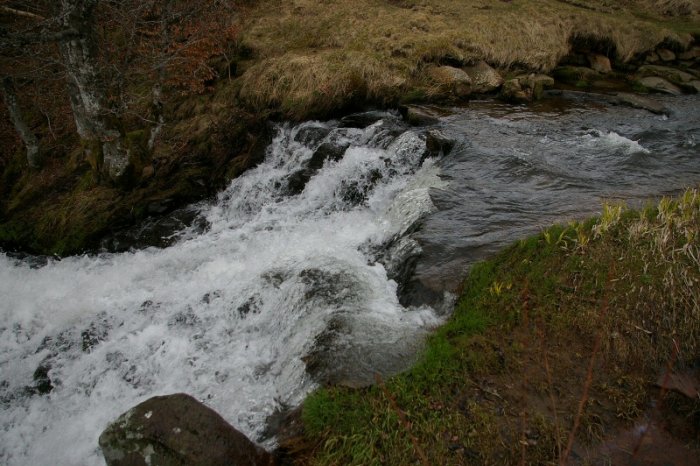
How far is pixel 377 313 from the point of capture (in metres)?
5.69

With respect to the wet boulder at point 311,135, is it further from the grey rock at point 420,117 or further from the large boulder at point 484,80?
the large boulder at point 484,80

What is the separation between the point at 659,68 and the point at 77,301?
19009 mm

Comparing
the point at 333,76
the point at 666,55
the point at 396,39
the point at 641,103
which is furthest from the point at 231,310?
the point at 666,55

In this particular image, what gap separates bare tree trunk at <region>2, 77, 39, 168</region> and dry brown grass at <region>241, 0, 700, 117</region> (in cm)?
580

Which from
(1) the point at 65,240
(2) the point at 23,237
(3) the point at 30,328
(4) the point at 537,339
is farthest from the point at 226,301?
(2) the point at 23,237

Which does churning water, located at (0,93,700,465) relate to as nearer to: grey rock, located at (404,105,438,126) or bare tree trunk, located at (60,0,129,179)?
grey rock, located at (404,105,438,126)

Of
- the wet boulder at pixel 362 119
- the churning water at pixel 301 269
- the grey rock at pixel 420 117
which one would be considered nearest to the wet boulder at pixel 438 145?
the churning water at pixel 301 269

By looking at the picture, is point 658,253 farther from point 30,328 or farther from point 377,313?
point 30,328

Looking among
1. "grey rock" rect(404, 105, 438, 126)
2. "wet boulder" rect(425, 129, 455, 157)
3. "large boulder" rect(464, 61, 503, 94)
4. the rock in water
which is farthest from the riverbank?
the rock in water

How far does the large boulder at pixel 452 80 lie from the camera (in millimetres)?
12648

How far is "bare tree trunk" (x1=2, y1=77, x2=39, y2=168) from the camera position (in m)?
10.5

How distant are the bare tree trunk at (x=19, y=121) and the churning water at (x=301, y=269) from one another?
342cm

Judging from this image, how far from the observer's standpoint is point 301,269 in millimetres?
7152

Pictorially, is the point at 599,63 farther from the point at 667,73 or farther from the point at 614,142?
the point at 614,142
